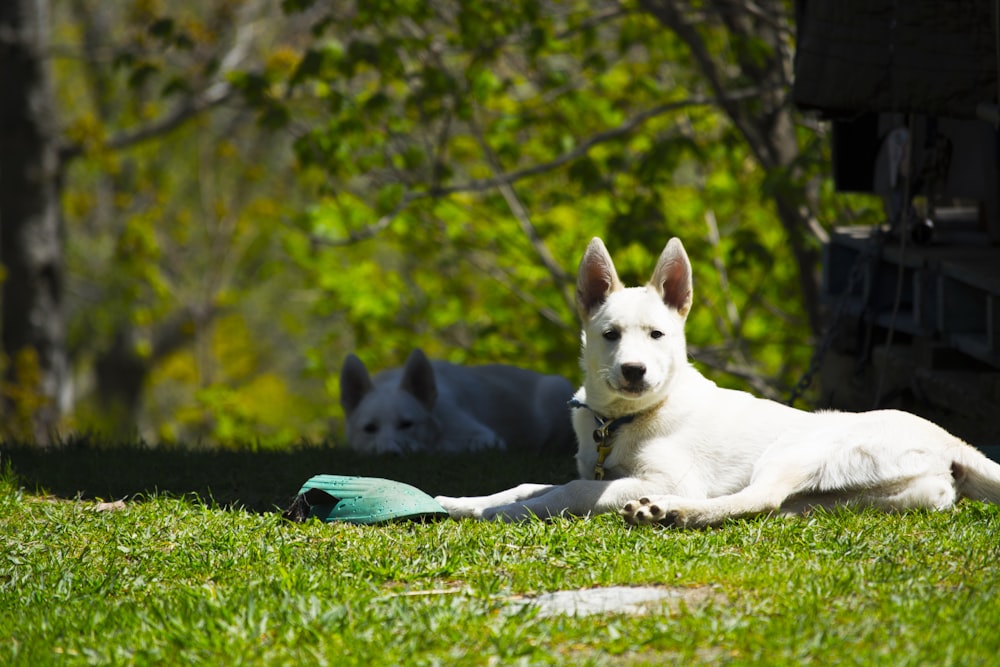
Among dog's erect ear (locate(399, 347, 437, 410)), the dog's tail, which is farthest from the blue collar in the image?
dog's erect ear (locate(399, 347, 437, 410))

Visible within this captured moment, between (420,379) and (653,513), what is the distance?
457 centimetres

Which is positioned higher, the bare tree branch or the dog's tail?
the dog's tail

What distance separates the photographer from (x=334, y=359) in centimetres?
2209

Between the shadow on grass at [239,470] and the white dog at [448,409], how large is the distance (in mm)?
932

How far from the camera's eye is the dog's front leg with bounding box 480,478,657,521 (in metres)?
5.02

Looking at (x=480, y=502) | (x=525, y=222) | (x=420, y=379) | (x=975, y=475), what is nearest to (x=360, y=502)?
(x=480, y=502)

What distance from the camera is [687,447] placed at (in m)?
5.24

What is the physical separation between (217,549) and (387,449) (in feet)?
12.0

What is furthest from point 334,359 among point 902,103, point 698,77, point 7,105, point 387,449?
point 902,103

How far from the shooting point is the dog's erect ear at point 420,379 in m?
9.05

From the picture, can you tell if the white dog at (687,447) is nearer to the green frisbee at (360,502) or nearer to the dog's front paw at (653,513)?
the dog's front paw at (653,513)

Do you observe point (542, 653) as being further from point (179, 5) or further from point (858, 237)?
point (179, 5)

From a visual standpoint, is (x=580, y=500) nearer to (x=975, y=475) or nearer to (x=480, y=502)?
(x=480, y=502)

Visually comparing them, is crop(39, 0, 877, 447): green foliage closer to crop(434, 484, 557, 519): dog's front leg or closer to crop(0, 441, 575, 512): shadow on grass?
crop(0, 441, 575, 512): shadow on grass
